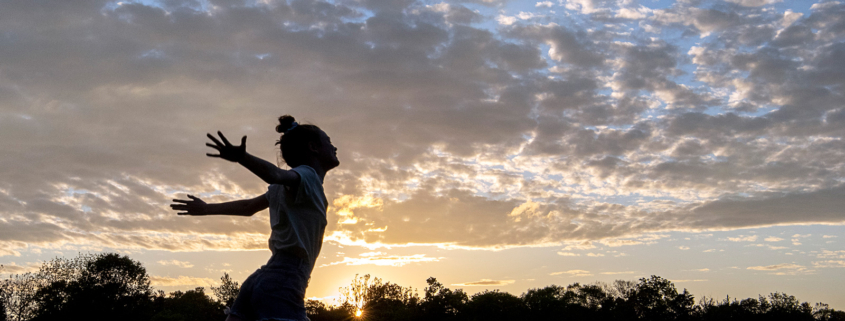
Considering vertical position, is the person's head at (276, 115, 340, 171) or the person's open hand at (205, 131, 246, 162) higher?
the person's head at (276, 115, 340, 171)

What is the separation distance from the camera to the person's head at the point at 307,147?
4.85 metres

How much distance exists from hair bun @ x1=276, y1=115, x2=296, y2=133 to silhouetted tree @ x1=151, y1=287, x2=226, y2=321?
74.2 metres

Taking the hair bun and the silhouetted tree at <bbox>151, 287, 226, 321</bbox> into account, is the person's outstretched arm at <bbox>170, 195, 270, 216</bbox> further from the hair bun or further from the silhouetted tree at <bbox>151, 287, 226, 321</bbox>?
the silhouetted tree at <bbox>151, 287, 226, 321</bbox>

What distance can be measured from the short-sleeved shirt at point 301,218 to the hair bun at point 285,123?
30.6 inches

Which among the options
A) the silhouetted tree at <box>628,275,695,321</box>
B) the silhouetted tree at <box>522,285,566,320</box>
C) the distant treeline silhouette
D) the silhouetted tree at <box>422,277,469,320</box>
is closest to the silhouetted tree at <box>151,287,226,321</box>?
the distant treeline silhouette

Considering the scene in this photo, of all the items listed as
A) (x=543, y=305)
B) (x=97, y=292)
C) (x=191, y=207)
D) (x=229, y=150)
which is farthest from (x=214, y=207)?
(x=543, y=305)

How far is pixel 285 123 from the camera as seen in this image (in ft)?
16.8

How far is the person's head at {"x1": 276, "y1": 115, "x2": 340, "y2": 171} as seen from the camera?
485cm

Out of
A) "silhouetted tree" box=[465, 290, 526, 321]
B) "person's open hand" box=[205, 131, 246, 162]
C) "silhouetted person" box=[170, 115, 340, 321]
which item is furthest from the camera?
"silhouetted tree" box=[465, 290, 526, 321]

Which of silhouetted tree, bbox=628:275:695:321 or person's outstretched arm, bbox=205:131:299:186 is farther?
silhouetted tree, bbox=628:275:695:321

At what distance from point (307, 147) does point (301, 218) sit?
0.75 meters

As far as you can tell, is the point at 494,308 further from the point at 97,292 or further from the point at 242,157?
the point at 242,157

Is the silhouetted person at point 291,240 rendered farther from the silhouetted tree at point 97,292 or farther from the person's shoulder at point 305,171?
the silhouetted tree at point 97,292

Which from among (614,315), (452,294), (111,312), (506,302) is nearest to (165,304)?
(111,312)
